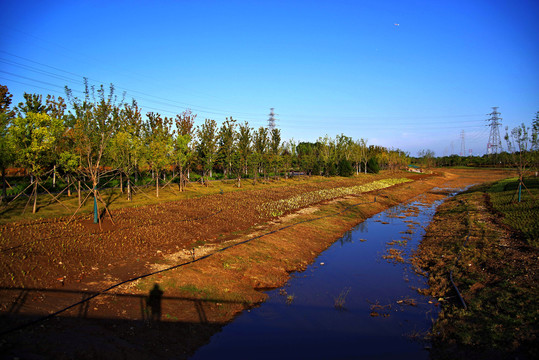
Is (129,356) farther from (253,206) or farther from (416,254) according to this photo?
(253,206)

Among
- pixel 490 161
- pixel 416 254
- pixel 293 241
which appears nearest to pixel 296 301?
pixel 293 241

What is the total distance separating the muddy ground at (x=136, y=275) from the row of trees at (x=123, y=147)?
300 centimetres

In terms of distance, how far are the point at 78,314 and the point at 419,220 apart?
22938 millimetres

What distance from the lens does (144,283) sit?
9.12m

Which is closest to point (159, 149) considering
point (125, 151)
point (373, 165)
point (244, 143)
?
point (125, 151)

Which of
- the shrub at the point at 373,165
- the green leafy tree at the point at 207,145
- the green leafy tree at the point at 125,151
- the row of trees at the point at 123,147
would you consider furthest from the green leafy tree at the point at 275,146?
the shrub at the point at 373,165

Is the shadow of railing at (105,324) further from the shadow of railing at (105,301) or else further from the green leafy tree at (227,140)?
the green leafy tree at (227,140)

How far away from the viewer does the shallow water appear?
7.26 m

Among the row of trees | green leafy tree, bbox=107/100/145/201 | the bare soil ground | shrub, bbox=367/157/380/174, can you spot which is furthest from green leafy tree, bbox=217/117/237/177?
shrub, bbox=367/157/380/174

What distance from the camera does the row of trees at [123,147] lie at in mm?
15125

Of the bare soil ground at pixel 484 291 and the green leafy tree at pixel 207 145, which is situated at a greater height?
the green leafy tree at pixel 207 145

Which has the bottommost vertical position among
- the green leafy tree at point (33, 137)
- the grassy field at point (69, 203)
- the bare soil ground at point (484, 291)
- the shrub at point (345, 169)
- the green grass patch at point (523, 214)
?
the bare soil ground at point (484, 291)

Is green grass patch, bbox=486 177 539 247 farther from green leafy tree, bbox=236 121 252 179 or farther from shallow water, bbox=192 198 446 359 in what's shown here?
green leafy tree, bbox=236 121 252 179

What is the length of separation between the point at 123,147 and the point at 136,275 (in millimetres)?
13841
